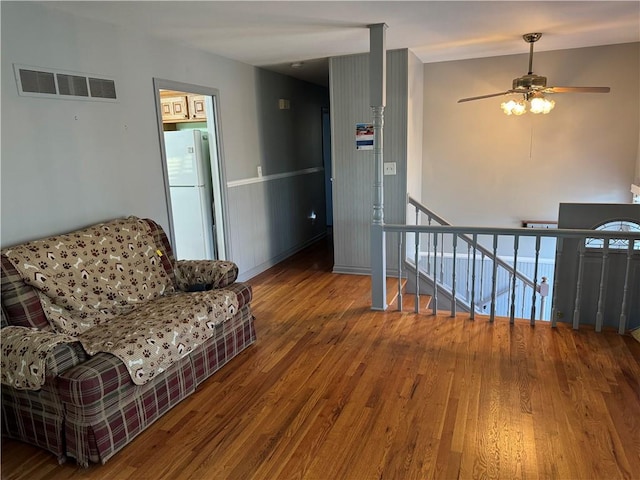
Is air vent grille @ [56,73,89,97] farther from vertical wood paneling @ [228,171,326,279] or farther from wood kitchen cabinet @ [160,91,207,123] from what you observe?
vertical wood paneling @ [228,171,326,279]

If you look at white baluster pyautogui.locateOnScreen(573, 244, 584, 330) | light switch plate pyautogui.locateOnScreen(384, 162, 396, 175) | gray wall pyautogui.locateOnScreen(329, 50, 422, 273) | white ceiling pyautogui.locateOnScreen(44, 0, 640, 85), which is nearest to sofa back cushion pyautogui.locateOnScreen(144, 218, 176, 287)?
white ceiling pyautogui.locateOnScreen(44, 0, 640, 85)

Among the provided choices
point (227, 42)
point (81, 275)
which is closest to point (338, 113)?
point (227, 42)

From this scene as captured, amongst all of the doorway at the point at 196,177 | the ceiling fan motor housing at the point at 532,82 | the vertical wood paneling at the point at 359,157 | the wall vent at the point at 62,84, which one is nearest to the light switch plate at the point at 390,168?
the vertical wood paneling at the point at 359,157

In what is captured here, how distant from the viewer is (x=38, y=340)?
2076 millimetres

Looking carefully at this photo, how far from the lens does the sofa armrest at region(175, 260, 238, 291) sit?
314cm

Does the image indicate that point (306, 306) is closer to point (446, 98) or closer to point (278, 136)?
point (278, 136)

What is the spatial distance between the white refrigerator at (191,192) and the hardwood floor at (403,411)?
1532mm

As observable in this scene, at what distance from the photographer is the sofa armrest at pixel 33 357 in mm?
2010

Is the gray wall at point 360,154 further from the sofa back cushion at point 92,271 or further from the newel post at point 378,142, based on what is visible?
the sofa back cushion at point 92,271

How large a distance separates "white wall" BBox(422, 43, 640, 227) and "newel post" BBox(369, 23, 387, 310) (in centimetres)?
196

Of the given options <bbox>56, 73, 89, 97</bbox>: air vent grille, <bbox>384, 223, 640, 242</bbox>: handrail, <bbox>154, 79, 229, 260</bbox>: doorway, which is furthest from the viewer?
<bbox>154, 79, 229, 260</bbox>: doorway

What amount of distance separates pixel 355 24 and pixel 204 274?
2.18 metres

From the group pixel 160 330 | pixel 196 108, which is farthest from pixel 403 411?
pixel 196 108

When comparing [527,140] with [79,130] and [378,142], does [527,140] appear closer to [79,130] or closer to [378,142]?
[378,142]
